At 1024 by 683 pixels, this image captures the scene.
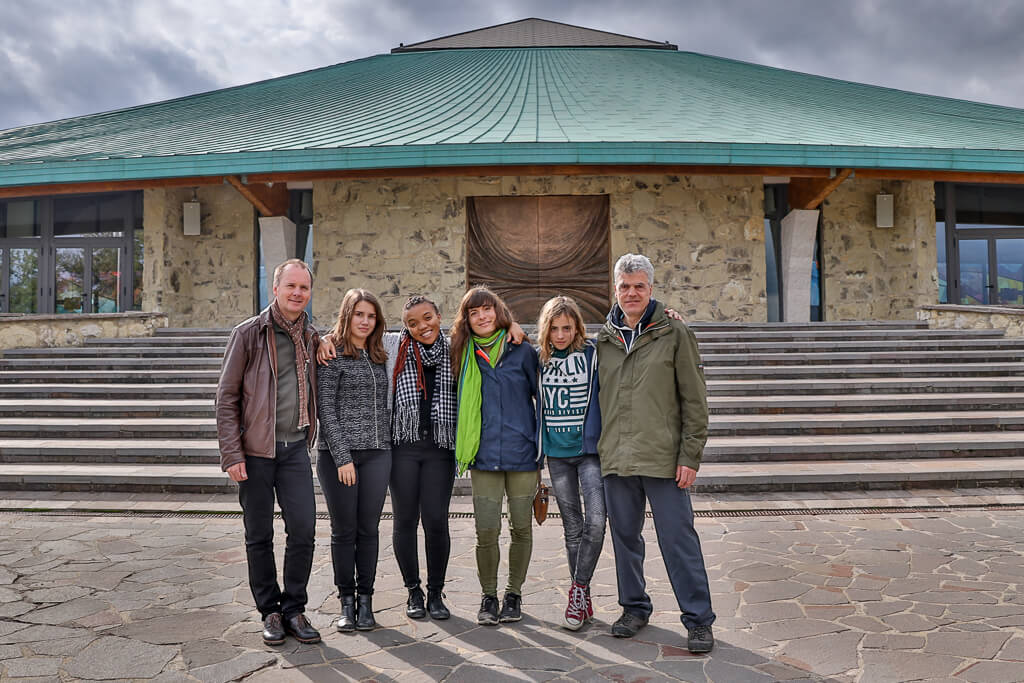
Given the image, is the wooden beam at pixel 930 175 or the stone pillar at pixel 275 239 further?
the stone pillar at pixel 275 239

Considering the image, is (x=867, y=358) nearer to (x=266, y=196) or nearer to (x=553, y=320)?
(x=553, y=320)

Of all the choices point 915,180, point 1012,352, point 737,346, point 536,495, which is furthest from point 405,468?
point 915,180

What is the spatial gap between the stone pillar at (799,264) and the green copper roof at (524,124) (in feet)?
4.97

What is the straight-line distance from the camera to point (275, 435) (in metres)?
3.37

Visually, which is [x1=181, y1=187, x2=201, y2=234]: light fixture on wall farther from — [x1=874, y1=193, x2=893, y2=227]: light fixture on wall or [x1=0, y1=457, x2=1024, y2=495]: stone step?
[x1=874, y1=193, x2=893, y2=227]: light fixture on wall

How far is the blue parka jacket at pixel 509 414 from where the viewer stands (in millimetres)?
3488

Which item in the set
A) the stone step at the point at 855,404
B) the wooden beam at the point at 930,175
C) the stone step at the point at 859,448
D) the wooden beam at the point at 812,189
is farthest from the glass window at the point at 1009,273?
the stone step at the point at 859,448

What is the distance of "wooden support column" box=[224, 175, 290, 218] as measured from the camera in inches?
472

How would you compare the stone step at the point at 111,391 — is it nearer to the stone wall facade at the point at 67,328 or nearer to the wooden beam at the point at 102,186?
the stone wall facade at the point at 67,328

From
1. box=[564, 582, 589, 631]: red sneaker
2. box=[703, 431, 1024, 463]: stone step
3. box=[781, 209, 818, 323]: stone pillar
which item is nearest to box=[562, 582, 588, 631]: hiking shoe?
box=[564, 582, 589, 631]: red sneaker

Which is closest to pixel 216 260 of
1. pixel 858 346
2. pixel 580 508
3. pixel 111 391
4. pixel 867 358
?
pixel 111 391

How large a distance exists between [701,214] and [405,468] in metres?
10.3

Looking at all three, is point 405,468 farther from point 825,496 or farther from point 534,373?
point 825,496

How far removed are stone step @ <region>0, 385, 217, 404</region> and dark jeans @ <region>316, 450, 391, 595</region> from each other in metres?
5.42
